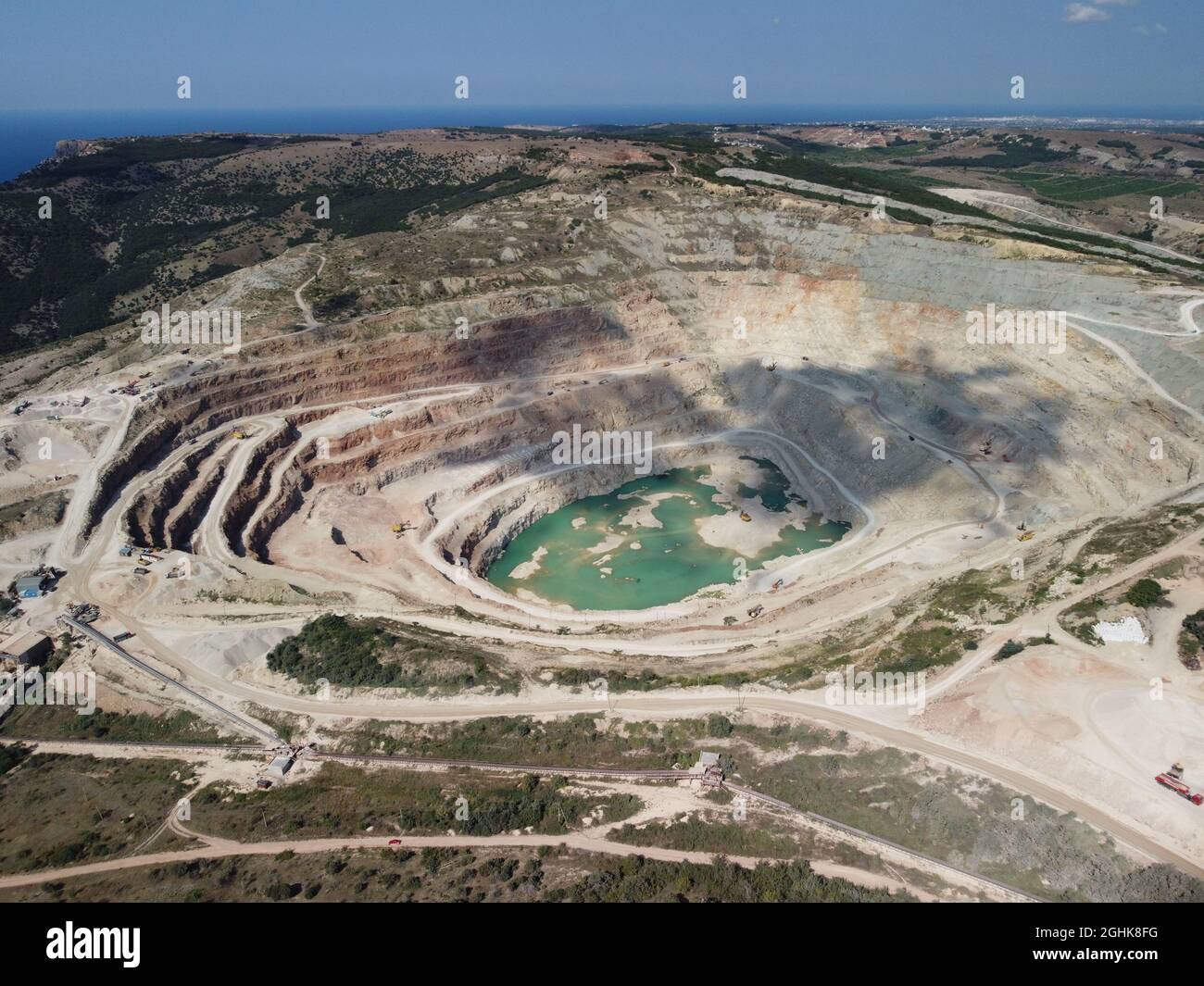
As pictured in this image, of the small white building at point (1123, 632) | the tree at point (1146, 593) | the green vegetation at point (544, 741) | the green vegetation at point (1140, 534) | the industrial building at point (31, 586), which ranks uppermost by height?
the green vegetation at point (1140, 534)

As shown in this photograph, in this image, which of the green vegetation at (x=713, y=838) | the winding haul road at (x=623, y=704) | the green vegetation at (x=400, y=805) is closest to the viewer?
the green vegetation at (x=713, y=838)

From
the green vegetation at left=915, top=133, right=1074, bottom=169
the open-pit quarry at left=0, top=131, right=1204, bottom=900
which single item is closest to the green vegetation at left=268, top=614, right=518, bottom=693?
the open-pit quarry at left=0, top=131, right=1204, bottom=900

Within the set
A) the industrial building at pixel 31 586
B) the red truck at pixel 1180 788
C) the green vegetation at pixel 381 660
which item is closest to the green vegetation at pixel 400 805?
the green vegetation at pixel 381 660

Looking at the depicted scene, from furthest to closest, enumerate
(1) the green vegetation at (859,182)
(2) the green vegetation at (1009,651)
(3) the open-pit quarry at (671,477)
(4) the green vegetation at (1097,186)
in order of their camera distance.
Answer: (4) the green vegetation at (1097,186) → (1) the green vegetation at (859,182) → (3) the open-pit quarry at (671,477) → (2) the green vegetation at (1009,651)

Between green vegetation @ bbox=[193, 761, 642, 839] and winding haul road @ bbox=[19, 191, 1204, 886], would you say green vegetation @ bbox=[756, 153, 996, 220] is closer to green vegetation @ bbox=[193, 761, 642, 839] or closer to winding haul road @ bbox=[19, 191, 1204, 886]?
winding haul road @ bbox=[19, 191, 1204, 886]

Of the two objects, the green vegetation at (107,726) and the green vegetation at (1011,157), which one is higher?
the green vegetation at (1011,157)

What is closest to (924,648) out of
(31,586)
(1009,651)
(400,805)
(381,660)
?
(1009,651)

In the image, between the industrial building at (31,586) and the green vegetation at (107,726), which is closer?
the green vegetation at (107,726)

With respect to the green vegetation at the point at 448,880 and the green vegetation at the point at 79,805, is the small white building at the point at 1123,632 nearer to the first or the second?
the green vegetation at the point at 448,880

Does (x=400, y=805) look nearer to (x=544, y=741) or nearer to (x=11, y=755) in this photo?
(x=544, y=741)
